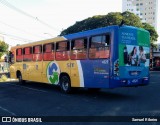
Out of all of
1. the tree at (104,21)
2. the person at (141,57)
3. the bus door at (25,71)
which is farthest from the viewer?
the tree at (104,21)

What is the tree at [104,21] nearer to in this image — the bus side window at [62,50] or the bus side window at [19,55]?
the bus side window at [19,55]

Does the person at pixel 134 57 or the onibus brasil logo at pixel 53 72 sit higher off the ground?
the person at pixel 134 57

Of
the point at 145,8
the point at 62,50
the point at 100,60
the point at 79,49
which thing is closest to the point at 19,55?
the point at 62,50

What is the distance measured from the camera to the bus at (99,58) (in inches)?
459

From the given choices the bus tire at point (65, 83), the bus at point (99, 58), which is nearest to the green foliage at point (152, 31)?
the bus at point (99, 58)

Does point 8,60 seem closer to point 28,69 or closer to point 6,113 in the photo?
point 28,69

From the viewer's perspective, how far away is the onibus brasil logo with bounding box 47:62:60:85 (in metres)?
15.3

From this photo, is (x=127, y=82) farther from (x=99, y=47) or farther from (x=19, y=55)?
(x=19, y=55)

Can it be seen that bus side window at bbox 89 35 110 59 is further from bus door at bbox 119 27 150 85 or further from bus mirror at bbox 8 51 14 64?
bus mirror at bbox 8 51 14 64

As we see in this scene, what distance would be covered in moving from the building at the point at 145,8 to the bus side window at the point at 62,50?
416 ft

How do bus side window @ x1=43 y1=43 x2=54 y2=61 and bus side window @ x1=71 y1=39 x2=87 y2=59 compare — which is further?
bus side window @ x1=43 y1=43 x2=54 y2=61

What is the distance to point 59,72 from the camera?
15102 millimetres

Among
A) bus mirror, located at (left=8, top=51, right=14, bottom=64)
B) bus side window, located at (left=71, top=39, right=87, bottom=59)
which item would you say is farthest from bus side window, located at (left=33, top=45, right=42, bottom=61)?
bus mirror, located at (left=8, top=51, right=14, bottom=64)

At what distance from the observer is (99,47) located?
12234mm
